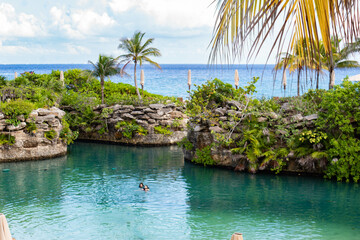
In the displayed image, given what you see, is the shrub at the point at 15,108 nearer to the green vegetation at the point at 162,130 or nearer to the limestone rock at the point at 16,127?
the limestone rock at the point at 16,127

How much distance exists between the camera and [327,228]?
10.5 meters

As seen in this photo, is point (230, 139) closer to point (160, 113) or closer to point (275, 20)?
point (160, 113)

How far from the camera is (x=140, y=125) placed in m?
23.1

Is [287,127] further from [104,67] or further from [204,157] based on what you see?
[104,67]

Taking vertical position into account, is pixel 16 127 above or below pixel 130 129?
above

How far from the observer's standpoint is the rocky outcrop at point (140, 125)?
909 inches

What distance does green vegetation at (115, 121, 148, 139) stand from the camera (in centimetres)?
2298

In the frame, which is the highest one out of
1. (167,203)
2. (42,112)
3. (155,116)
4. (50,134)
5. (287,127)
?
(42,112)

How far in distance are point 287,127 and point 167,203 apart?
6441 mm

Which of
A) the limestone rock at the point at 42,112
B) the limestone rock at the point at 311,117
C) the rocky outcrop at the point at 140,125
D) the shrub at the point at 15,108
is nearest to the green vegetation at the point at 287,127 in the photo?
the limestone rock at the point at 311,117

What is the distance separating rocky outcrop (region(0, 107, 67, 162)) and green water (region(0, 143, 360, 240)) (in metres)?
0.71

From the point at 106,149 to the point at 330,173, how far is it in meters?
12.2

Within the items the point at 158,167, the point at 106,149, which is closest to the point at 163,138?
the point at 106,149

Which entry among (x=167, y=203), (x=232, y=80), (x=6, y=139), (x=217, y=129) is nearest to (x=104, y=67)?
(x=6, y=139)
